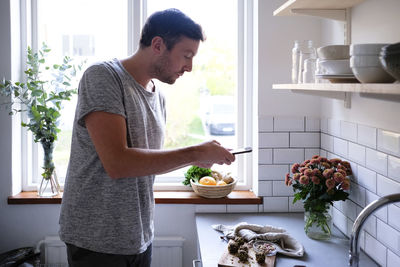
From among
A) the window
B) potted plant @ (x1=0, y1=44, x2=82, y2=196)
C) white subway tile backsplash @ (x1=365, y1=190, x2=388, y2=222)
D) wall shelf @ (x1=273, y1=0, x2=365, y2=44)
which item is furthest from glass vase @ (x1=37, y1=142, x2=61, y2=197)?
white subway tile backsplash @ (x1=365, y1=190, x2=388, y2=222)

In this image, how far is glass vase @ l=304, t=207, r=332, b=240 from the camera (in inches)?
76.4

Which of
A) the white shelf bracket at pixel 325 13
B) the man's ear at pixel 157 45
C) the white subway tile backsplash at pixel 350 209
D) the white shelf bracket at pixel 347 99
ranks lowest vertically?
the white subway tile backsplash at pixel 350 209

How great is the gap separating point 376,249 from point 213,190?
34.9 inches

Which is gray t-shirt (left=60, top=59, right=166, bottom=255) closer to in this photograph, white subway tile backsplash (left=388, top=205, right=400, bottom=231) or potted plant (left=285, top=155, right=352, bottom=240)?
potted plant (left=285, top=155, right=352, bottom=240)

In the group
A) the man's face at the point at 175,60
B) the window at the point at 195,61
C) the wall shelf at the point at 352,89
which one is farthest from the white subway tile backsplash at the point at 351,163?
the man's face at the point at 175,60

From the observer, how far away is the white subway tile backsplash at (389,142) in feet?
5.07

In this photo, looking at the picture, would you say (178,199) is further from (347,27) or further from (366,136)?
(347,27)

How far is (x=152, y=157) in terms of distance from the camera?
145 centimetres

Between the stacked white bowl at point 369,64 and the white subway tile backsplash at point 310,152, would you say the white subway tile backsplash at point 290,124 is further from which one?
the stacked white bowl at point 369,64

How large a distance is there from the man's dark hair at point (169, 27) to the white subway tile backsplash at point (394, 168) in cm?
82

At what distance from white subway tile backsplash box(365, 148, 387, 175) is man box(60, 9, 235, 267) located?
1.83 ft

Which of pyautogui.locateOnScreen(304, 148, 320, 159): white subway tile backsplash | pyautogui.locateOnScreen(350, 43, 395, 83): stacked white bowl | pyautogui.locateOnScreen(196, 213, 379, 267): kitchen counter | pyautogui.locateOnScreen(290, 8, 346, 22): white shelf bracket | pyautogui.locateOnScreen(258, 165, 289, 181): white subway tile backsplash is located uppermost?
pyautogui.locateOnScreen(290, 8, 346, 22): white shelf bracket

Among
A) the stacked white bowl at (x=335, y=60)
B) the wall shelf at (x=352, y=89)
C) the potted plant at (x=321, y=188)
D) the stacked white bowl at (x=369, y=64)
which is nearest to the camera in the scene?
the wall shelf at (x=352, y=89)

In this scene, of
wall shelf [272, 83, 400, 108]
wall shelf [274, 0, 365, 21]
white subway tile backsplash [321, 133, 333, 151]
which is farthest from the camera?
white subway tile backsplash [321, 133, 333, 151]
